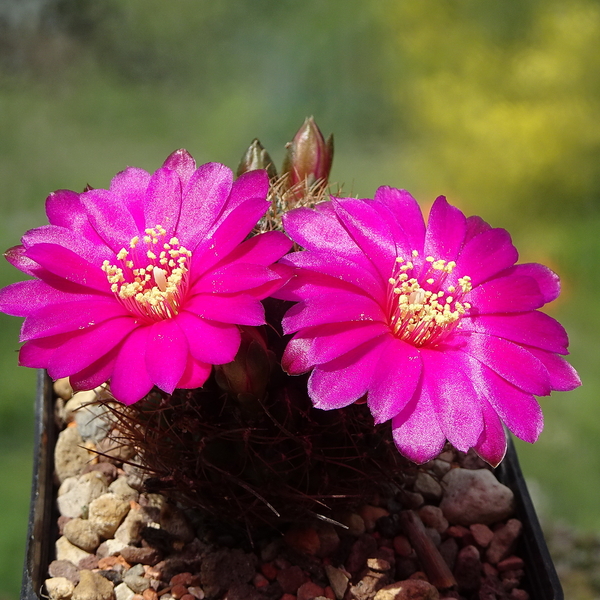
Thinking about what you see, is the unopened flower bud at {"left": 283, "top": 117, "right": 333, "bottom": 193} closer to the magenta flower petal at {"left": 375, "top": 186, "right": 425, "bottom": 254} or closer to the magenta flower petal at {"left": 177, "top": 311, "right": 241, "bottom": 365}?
the magenta flower petal at {"left": 375, "top": 186, "right": 425, "bottom": 254}

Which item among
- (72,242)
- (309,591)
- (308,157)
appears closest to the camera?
(72,242)

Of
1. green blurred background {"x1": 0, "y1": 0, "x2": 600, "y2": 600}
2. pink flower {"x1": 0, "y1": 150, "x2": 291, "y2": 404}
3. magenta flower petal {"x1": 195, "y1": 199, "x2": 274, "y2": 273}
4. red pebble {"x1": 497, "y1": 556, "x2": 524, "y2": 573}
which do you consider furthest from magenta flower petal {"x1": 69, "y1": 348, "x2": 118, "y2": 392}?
green blurred background {"x1": 0, "y1": 0, "x2": 600, "y2": 600}

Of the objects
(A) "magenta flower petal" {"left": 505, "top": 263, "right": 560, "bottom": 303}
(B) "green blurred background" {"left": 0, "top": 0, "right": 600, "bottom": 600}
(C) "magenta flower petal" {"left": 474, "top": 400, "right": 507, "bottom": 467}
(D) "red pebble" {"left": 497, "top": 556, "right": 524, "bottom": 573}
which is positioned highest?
(B) "green blurred background" {"left": 0, "top": 0, "right": 600, "bottom": 600}

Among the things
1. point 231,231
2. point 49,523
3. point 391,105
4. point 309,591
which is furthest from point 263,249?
point 391,105

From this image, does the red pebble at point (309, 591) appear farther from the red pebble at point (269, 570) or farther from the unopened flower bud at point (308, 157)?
the unopened flower bud at point (308, 157)

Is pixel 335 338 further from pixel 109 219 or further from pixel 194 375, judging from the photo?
pixel 109 219

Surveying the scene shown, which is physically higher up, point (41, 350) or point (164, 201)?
point (164, 201)

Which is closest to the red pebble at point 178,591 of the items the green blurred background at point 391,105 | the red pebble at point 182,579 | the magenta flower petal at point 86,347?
the red pebble at point 182,579
